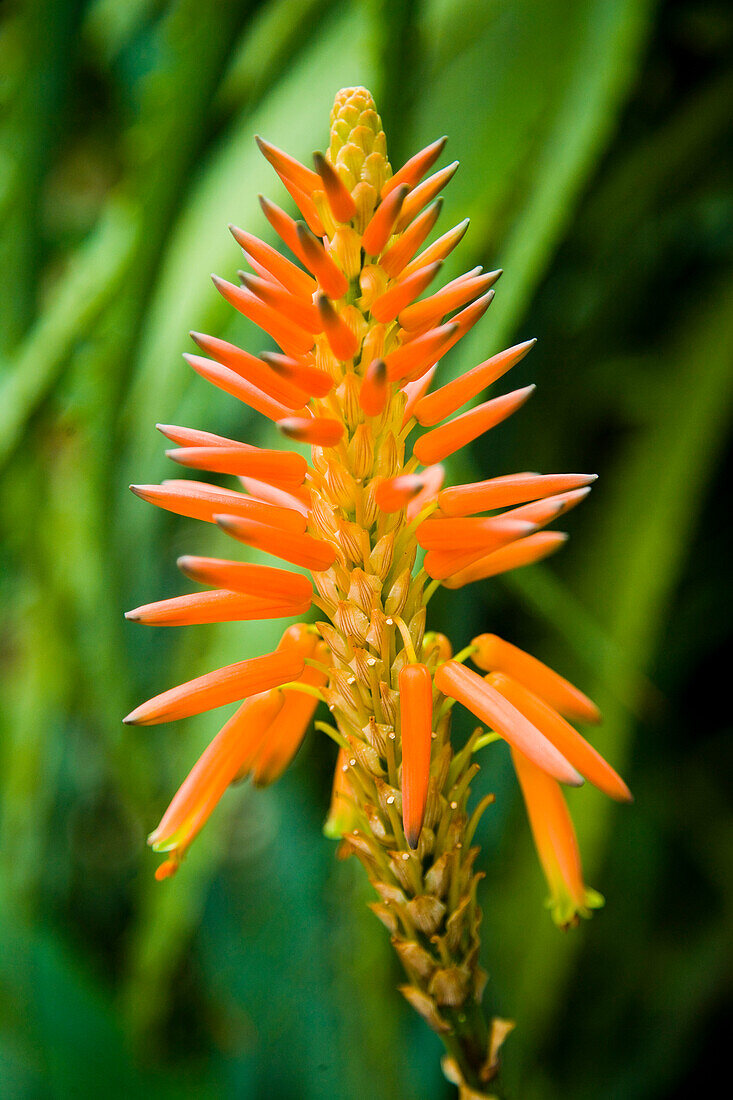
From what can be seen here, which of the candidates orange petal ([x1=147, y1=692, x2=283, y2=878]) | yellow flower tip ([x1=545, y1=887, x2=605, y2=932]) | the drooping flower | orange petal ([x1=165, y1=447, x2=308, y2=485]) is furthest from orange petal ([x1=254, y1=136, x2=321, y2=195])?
yellow flower tip ([x1=545, y1=887, x2=605, y2=932])

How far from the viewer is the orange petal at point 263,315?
0.30m

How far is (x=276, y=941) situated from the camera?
1093 millimetres

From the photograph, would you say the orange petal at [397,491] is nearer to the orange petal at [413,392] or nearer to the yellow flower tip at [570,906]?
the orange petal at [413,392]

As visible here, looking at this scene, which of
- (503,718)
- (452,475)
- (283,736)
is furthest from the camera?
(452,475)

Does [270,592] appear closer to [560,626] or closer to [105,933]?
[560,626]

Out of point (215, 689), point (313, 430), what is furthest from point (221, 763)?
point (313, 430)

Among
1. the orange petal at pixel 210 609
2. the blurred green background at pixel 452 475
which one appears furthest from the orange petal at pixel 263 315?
the blurred green background at pixel 452 475

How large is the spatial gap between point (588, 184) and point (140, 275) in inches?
22.4

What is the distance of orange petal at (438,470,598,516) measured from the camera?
0.31 metres

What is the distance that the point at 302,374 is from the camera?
11.5 inches

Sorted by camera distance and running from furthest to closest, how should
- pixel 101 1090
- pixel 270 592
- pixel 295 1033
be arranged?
pixel 295 1033, pixel 101 1090, pixel 270 592

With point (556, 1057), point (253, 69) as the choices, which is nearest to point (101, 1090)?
point (556, 1057)

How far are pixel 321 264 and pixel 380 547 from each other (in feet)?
0.36

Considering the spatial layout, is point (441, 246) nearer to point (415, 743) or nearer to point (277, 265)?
point (277, 265)
